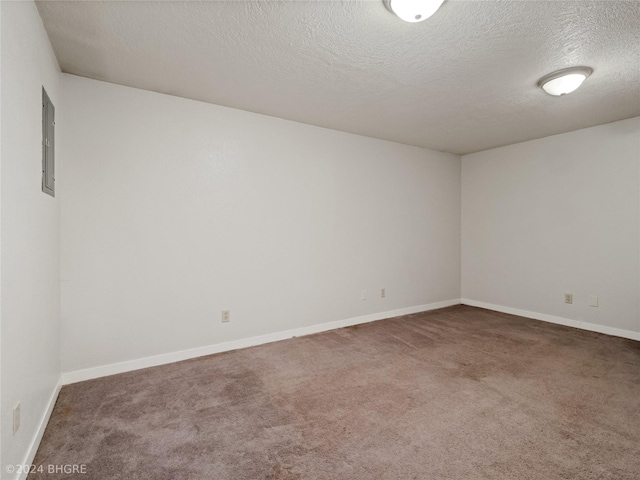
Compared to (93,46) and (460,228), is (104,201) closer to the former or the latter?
(93,46)

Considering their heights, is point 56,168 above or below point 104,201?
above

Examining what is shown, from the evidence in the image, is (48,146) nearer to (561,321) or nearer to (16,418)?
(16,418)

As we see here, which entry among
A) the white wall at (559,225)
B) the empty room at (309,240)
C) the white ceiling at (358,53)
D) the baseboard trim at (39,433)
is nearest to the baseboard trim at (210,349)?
the empty room at (309,240)

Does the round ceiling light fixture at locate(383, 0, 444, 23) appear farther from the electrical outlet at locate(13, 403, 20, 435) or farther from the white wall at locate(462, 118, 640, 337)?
the white wall at locate(462, 118, 640, 337)

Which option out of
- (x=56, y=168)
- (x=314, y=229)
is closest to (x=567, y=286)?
(x=314, y=229)

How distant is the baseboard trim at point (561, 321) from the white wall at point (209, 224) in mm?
1368

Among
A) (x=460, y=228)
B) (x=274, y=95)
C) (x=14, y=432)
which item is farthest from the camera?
(x=460, y=228)

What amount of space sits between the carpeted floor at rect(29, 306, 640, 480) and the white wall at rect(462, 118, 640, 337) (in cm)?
82

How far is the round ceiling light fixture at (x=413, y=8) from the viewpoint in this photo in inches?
65.7

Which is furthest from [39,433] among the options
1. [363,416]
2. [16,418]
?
[363,416]

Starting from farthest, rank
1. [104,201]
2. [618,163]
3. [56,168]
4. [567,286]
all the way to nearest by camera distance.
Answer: [567,286] → [618,163] → [104,201] → [56,168]

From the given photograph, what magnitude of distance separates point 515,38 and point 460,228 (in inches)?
145

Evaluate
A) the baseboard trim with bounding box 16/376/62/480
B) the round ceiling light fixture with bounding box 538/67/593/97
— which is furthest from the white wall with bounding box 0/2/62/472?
the round ceiling light fixture with bounding box 538/67/593/97

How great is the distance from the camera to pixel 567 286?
4.19m
